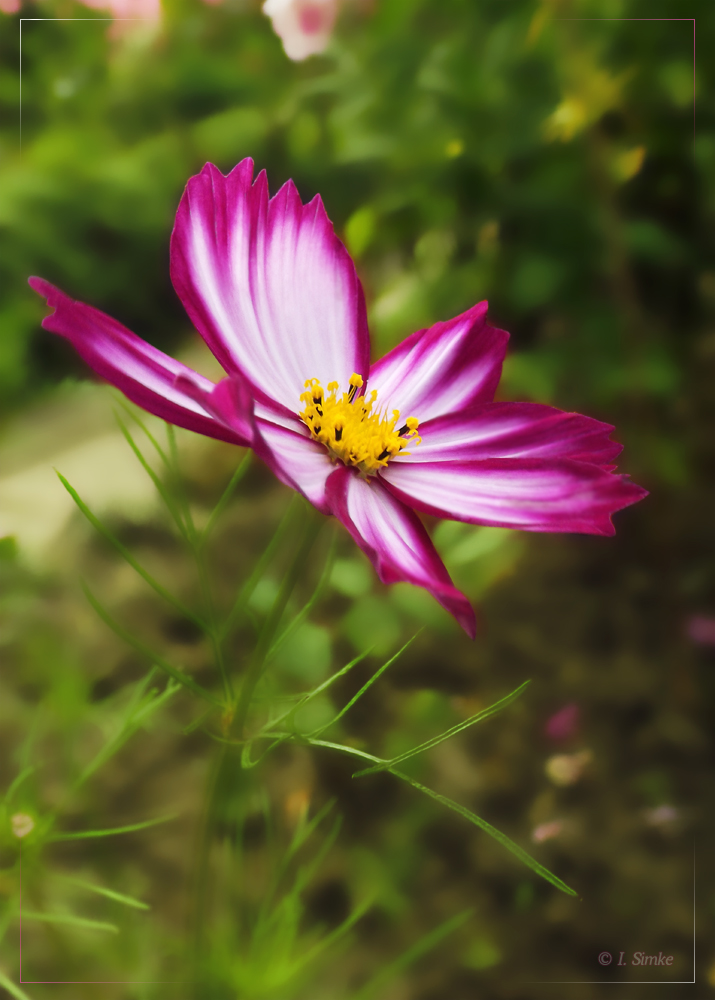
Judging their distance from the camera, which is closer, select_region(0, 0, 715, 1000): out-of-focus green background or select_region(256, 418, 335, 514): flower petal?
select_region(256, 418, 335, 514): flower petal

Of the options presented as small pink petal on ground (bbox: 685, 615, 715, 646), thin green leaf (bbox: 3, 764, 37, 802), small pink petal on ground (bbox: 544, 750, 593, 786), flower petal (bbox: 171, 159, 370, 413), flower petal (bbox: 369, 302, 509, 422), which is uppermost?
flower petal (bbox: 171, 159, 370, 413)

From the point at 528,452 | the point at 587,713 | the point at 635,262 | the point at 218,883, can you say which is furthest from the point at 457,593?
the point at 635,262

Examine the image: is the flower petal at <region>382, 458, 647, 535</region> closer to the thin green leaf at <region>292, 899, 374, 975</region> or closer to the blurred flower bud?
the thin green leaf at <region>292, 899, 374, 975</region>

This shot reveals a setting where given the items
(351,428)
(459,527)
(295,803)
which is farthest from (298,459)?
(295,803)

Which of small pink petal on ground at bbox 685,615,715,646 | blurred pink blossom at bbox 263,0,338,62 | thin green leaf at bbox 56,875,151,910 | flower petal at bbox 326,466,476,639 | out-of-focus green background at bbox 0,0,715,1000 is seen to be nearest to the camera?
flower petal at bbox 326,466,476,639

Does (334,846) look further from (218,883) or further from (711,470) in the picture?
(711,470)

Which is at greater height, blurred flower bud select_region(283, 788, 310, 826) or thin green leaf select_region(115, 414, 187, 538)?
thin green leaf select_region(115, 414, 187, 538)

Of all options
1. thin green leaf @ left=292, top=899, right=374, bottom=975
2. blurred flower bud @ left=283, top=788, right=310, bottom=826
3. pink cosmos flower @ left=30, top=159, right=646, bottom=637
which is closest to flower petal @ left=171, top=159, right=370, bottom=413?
pink cosmos flower @ left=30, top=159, right=646, bottom=637
